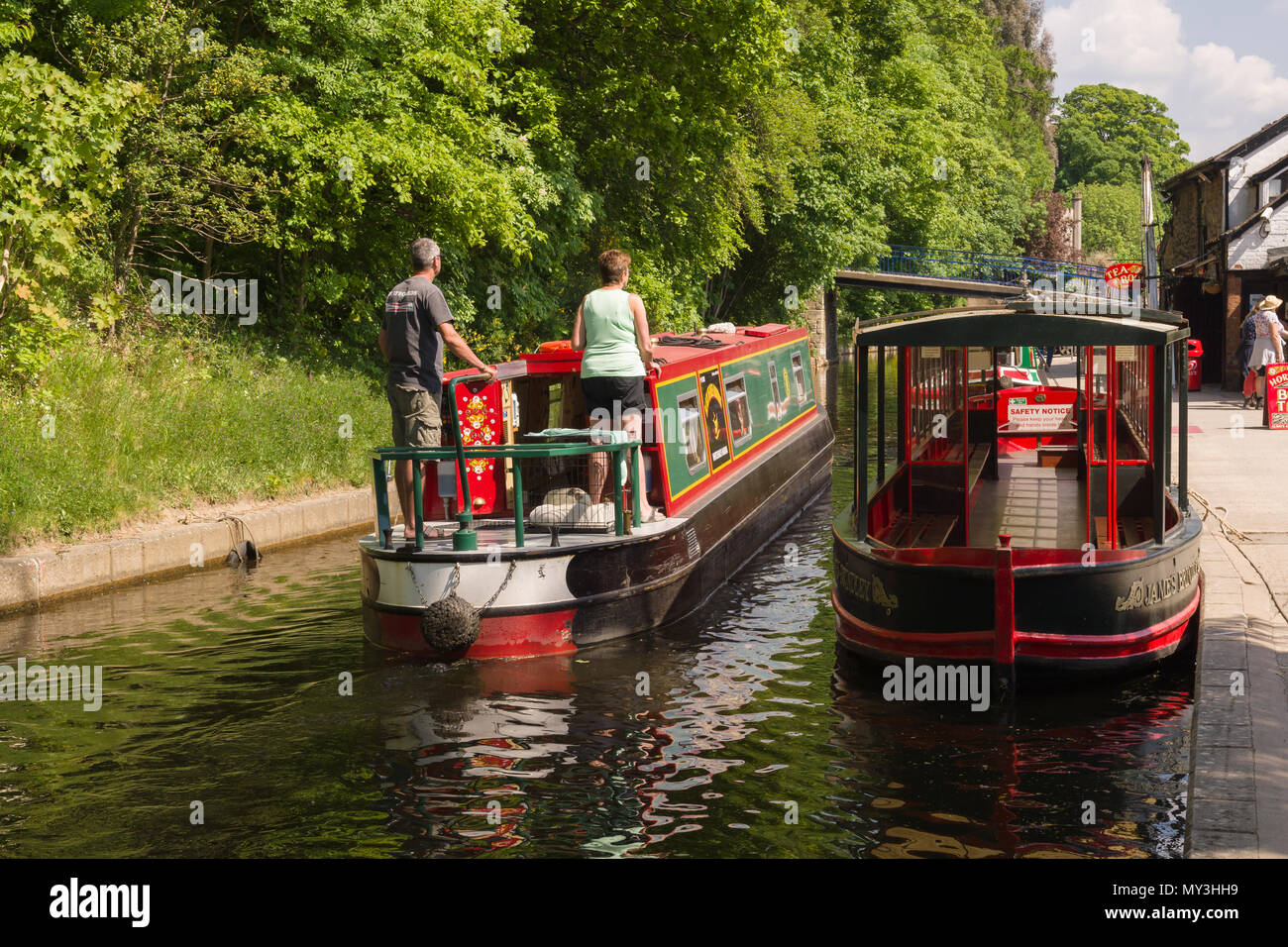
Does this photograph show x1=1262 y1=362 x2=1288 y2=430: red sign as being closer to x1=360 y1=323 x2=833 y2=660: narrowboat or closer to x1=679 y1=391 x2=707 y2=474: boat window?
x1=360 y1=323 x2=833 y2=660: narrowboat

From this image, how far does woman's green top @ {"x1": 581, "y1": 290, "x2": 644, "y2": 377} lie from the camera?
31.7 feet

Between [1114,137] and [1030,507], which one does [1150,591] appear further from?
[1114,137]

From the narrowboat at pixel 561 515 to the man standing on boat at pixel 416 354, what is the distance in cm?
15

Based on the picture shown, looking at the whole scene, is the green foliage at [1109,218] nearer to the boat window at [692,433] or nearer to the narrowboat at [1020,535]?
the boat window at [692,433]

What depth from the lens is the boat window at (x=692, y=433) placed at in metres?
11.3

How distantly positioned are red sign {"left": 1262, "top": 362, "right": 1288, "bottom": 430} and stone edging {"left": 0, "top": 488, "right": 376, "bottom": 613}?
45.0 ft

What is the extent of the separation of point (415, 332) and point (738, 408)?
5.05 m

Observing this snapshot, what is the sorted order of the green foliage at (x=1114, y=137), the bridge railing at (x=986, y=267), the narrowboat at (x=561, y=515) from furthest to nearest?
the green foliage at (x=1114, y=137)
the bridge railing at (x=986, y=267)
the narrowboat at (x=561, y=515)

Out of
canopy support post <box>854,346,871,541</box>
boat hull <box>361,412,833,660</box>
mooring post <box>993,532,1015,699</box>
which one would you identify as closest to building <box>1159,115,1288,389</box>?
canopy support post <box>854,346,871,541</box>

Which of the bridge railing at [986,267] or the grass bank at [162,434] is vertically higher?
the bridge railing at [986,267]

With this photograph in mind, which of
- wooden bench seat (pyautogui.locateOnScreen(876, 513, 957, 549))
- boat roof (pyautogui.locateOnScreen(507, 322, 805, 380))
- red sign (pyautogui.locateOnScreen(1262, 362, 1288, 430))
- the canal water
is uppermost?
boat roof (pyautogui.locateOnScreen(507, 322, 805, 380))

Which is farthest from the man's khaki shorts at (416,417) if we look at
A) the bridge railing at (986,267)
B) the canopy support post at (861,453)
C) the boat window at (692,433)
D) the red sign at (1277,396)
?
the bridge railing at (986,267)

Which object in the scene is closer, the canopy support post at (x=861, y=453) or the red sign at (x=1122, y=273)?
the canopy support post at (x=861, y=453)

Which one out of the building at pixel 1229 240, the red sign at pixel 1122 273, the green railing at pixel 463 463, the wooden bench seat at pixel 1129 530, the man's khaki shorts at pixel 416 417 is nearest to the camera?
the green railing at pixel 463 463
